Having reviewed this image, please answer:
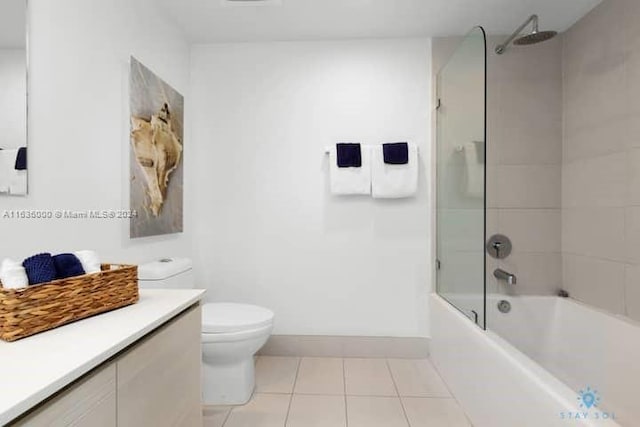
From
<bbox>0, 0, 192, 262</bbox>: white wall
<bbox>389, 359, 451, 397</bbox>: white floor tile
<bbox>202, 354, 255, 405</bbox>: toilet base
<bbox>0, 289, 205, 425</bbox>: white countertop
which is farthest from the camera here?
<bbox>389, 359, 451, 397</bbox>: white floor tile

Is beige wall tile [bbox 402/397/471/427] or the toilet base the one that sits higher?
the toilet base

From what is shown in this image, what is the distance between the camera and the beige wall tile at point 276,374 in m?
1.94

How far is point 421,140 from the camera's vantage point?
2326mm

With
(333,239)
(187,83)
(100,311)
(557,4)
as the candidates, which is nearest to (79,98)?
(100,311)

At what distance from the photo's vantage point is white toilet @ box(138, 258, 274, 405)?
1620 millimetres

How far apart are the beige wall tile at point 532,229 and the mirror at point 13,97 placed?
2509 mm

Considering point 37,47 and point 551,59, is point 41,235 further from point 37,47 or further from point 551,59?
point 551,59

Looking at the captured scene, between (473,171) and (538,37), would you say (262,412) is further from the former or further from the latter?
(538,37)

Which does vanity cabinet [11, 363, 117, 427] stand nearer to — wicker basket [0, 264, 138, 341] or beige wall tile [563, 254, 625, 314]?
wicker basket [0, 264, 138, 341]

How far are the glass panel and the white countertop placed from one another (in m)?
1.48

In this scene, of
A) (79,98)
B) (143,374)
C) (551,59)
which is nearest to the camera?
(143,374)

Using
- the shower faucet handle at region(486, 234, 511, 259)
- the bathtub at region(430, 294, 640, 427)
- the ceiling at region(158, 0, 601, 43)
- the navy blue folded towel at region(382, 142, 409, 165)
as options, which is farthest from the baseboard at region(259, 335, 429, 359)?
the ceiling at region(158, 0, 601, 43)

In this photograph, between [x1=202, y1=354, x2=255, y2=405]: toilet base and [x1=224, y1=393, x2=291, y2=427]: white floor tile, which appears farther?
[x1=202, y1=354, x2=255, y2=405]: toilet base

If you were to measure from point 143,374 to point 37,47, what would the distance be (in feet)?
3.86
